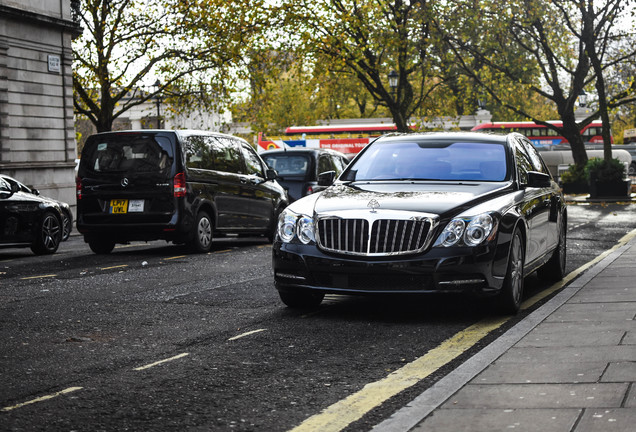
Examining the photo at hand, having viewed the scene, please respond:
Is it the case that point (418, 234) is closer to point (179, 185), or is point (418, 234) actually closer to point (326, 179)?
point (326, 179)

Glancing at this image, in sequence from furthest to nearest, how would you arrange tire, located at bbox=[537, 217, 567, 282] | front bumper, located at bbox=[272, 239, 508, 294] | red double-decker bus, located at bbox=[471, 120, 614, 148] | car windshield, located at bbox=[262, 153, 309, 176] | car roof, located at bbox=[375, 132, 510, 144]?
1. red double-decker bus, located at bbox=[471, 120, 614, 148]
2. car windshield, located at bbox=[262, 153, 309, 176]
3. tire, located at bbox=[537, 217, 567, 282]
4. car roof, located at bbox=[375, 132, 510, 144]
5. front bumper, located at bbox=[272, 239, 508, 294]

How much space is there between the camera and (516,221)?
305 inches

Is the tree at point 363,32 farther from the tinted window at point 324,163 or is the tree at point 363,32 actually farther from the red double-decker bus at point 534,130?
the red double-decker bus at point 534,130

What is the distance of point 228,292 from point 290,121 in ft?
239

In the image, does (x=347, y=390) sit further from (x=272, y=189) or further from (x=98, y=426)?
(x=272, y=189)

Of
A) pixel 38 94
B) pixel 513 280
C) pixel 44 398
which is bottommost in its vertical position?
pixel 44 398

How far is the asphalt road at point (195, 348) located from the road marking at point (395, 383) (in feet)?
0.16

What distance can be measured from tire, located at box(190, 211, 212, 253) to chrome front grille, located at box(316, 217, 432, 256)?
22.5ft

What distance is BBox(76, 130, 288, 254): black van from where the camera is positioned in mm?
13711

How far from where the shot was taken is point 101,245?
14430mm

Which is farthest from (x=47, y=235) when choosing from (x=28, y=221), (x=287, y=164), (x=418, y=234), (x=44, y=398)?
(x=44, y=398)

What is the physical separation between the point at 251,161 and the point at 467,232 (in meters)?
9.01

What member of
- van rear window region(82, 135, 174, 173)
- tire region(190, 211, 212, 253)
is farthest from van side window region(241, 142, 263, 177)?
A: van rear window region(82, 135, 174, 173)

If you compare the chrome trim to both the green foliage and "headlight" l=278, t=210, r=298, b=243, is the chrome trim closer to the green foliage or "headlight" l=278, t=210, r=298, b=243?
"headlight" l=278, t=210, r=298, b=243
